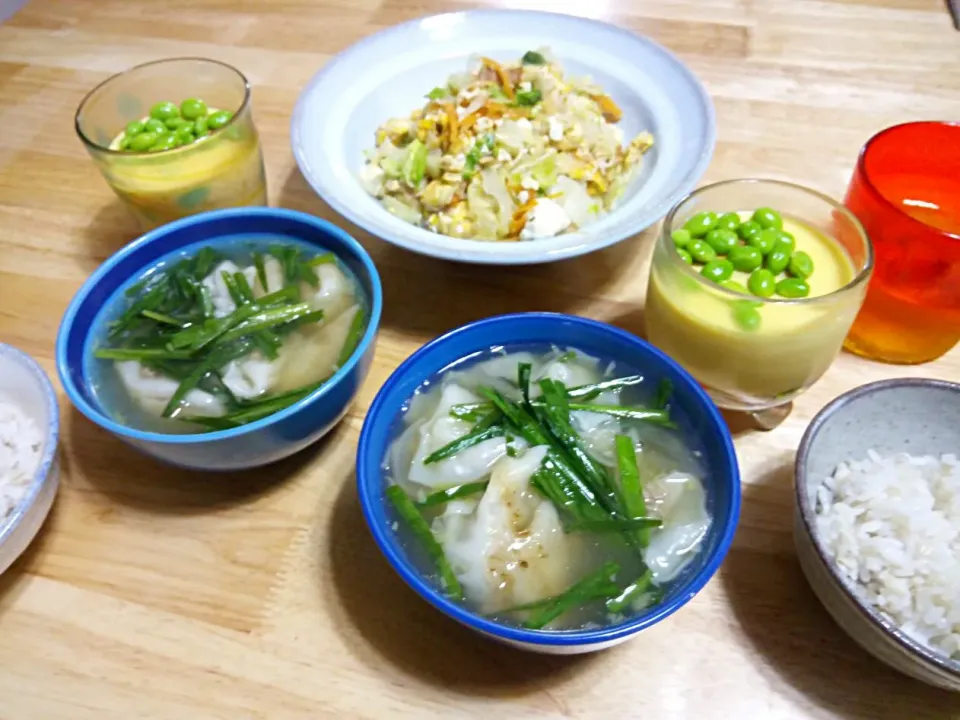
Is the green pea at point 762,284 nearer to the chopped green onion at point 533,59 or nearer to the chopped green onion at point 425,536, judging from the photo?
the chopped green onion at point 425,536

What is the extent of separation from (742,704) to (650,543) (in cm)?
23

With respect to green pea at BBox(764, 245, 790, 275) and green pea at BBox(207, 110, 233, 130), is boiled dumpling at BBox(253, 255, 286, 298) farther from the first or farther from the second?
green pea at BBox(764, 245, 790, 275)

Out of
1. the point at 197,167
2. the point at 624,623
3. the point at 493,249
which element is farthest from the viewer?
the point at 197,167

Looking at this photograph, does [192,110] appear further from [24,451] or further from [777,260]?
[777,260]

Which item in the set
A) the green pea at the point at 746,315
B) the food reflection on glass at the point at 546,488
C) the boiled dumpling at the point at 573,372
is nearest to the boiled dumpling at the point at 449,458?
the food reflection on glass at the point at 546,488

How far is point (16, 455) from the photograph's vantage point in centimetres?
111

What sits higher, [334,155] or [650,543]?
[334,155]

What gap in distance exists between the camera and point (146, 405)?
1113 mm

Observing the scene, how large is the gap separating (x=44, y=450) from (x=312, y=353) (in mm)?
407

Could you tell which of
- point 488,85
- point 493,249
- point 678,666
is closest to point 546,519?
point 678,666

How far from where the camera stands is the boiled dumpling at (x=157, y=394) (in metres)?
1.11

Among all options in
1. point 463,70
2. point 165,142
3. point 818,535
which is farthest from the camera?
point 463,70

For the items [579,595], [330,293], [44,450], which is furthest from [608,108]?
[44,450]

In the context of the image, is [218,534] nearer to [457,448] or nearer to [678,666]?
[457,448]
